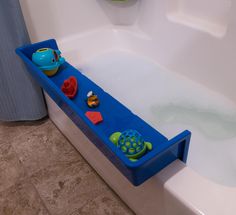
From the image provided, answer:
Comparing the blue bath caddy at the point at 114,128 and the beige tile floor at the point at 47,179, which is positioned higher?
the blue bath caddy at the point at 114,128

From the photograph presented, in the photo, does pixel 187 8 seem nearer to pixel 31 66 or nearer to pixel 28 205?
pixel 31 66

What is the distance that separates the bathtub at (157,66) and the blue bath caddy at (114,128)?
0.22 feet

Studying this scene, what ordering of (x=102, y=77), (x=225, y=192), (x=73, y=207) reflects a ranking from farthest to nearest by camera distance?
(x=102, y=77) → (x=73, y=207) → (x=225, y=192)

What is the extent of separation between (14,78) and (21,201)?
0.55m

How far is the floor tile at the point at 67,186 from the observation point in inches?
43.3

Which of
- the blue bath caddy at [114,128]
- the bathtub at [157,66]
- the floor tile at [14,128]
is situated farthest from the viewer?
the floor tile at [14,128]

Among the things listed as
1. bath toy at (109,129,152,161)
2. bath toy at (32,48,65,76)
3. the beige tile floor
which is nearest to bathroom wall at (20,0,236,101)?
bath toy at (32,48,65,76)

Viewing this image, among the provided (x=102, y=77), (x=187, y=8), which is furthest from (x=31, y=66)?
(x=187, y=8)

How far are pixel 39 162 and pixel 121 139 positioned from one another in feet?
2.13

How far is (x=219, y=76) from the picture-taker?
1220mm

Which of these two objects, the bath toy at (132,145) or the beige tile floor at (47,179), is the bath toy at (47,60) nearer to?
the beige tile floor at (47,179)

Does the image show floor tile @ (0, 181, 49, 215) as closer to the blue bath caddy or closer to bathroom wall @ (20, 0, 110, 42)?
the blue bath caddy

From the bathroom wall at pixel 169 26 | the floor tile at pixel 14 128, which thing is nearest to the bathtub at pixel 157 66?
the bathroom wall at pixel 169 26

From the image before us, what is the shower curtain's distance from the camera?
1.14 m
